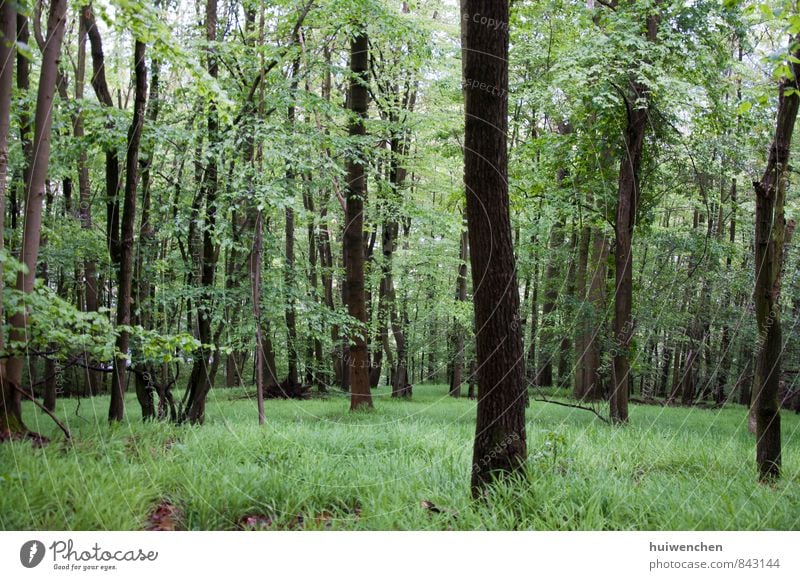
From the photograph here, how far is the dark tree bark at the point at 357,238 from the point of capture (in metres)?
6.84

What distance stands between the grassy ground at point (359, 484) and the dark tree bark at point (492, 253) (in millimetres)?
246

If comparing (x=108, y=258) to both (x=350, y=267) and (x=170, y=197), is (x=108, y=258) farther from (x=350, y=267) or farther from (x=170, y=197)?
(x=350, y=267)

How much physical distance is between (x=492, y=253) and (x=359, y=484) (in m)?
1.46

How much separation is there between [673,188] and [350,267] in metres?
3.84

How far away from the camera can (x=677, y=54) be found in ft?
18.3

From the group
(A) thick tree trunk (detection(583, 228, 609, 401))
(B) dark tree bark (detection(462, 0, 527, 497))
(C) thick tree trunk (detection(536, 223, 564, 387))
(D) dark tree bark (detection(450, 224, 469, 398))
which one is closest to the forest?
(B) dark tree bark (detection(462, 0, 527, 497))

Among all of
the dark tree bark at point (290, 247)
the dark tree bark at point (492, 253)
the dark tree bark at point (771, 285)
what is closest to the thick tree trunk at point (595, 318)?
the dark tree bark at point (771, 285)

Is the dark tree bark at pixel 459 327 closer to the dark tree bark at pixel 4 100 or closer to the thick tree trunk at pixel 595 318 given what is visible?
the thick tree trunk at pixel 595 318

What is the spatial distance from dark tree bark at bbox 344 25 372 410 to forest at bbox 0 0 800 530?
37 mm

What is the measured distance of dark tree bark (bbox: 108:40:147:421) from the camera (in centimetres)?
370

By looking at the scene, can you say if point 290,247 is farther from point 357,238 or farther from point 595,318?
point 595,318

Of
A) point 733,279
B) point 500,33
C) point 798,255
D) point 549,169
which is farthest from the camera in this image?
point 549,169

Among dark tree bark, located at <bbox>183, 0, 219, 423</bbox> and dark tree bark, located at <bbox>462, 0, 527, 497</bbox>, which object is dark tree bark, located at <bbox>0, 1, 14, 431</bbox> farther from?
dark tree bark, located at <bbox>462, 0, 527, 497</bbox>
